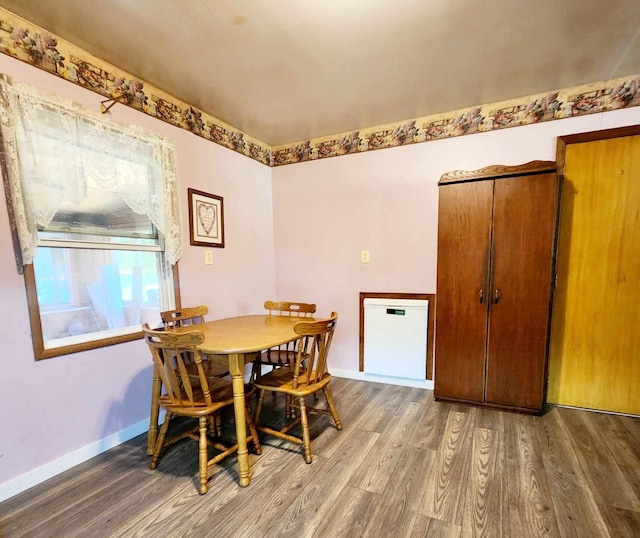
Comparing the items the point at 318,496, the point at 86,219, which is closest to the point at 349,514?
the point at 318,496

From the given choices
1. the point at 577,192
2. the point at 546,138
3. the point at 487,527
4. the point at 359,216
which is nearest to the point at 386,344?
the point at 359,216

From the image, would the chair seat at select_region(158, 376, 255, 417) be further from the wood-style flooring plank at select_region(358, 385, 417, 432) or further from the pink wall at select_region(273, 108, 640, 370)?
the pink wall at select_region(273, 108, 640, 370)

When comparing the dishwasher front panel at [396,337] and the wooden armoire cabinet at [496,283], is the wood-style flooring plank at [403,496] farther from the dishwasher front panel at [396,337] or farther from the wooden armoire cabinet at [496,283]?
the dishwasher front panel at [396,337]

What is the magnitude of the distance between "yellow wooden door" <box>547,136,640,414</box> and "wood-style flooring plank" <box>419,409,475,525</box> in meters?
0.99

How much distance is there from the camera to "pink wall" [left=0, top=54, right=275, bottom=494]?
1468 mm

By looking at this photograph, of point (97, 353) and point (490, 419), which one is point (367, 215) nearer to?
point (490, 419)

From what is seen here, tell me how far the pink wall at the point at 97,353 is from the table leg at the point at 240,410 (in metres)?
0.92

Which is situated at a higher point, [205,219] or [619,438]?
[205,219]

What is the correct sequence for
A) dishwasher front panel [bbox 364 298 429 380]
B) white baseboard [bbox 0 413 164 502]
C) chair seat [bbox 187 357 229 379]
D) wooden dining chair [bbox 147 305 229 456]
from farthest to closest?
dishwasher front panel [bbox 364 298 429 380], chair seat [bbox 187 357 229 379], wooden dining chair [bbox 147 305 229 456], white baseboard [bbox 0 413 164 502]

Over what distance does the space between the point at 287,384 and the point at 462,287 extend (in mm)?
1494

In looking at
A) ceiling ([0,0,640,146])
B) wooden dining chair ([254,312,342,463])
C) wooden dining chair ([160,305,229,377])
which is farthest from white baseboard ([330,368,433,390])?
ceiling ([0,0,640,146])

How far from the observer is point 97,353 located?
1.79 m

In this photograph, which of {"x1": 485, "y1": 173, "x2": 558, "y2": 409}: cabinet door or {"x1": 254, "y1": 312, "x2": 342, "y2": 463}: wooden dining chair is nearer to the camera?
{"x1": 254, "y1": 312, "x2": 342, "y2": 463}: wooden dining chair

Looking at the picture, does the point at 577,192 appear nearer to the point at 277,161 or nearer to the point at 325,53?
the point at 325,53
